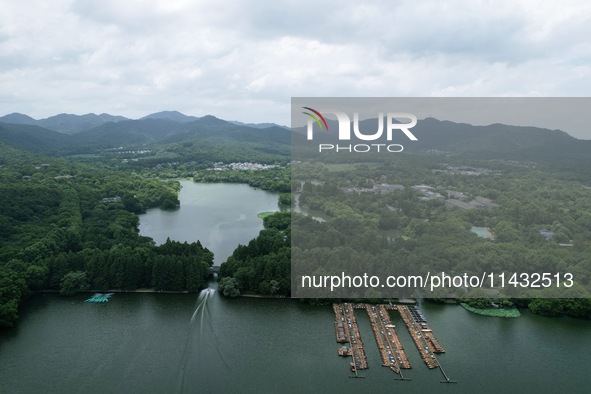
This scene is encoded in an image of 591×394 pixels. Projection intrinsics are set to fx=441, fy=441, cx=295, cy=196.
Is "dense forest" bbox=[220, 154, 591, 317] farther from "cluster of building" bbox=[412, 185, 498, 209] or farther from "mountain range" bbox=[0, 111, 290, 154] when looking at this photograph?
"mountain range" bbox=[0, 111, 290, 154]

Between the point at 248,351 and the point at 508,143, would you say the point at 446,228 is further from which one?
the point at 248,351

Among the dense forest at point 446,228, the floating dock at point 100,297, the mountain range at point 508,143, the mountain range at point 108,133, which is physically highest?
the mountain range at point 108,133

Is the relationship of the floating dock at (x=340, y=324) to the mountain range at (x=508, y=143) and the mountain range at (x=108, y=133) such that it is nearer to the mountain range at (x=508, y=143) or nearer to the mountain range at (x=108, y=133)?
the mountain range at (x=508, y=143)

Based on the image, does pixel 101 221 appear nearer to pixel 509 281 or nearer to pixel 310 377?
pixel 310 377

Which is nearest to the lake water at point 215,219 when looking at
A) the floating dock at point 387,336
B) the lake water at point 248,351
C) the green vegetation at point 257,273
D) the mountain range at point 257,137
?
the green vegetation at point 257,273

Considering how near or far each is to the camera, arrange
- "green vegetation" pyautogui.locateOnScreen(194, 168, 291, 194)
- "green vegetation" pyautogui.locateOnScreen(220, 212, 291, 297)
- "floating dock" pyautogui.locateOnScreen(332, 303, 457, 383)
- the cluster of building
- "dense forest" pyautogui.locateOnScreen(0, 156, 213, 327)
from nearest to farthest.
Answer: "floating dock" pyautogui.locateOnScreen(332, 303, 457, 383) < "green vegetation" pyautogui.locateOnScreen(220, 212, 291, 297) < "dense forest" pyautogui.locateOnScreen(0, 156, 213, 327) < the cluster of building < "green vegetation" pyautogui.locateOnScreen(194, 168, 291, 194)

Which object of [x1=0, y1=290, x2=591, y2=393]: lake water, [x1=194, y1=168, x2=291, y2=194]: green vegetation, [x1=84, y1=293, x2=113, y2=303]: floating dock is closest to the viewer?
[x1=0, y1=290, x2=591, y2=393]: lake water

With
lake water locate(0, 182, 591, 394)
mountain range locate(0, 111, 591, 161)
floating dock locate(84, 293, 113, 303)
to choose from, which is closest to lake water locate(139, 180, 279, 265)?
floating dock locate(84, 293, 113, 303)
